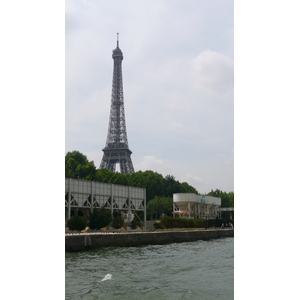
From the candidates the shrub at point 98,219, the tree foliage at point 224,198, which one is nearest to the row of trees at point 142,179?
the tree foliage at point 224,198

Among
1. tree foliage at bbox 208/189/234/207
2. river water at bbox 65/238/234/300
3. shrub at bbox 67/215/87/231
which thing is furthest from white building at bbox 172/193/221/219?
river water at bbox 65/238/234/300

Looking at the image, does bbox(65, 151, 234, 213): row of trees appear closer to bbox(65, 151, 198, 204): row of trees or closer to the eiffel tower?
bbox(65, 151, 198, 204): row of trees

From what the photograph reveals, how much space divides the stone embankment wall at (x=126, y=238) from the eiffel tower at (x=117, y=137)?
4446 cm

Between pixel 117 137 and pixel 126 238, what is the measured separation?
206 ft

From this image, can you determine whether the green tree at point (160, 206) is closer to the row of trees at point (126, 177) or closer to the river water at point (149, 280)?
the row of trees at point (126, 177)

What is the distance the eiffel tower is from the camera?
94312 mm

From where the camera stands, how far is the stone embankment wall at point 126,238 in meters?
31.2

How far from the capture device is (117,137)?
98.5m

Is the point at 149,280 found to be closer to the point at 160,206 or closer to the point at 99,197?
the point at 99,197

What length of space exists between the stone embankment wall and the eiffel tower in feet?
146

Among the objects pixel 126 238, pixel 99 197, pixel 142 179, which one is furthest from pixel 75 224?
pixel 142 179
